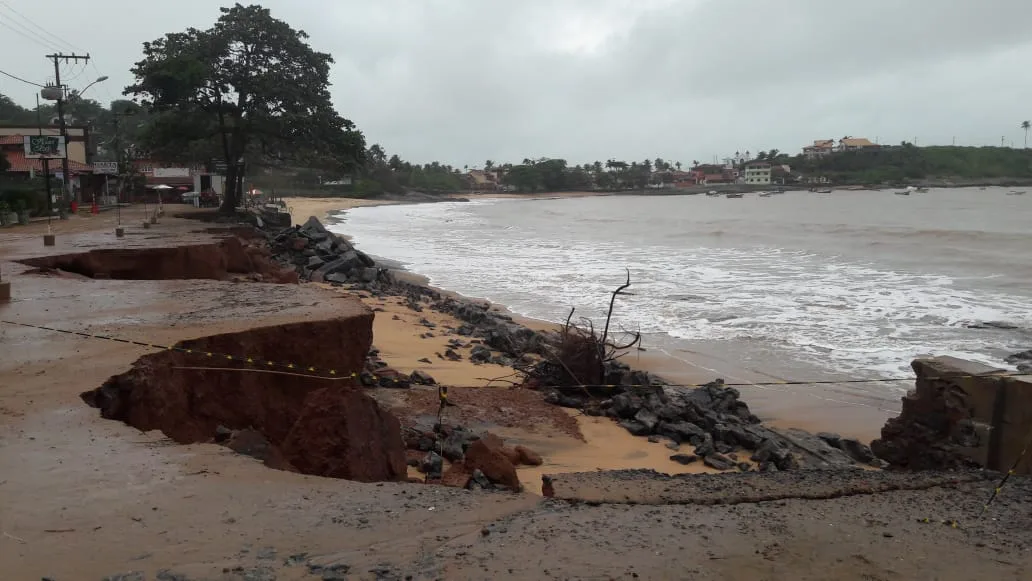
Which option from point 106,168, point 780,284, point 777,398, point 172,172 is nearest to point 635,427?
point 777,398

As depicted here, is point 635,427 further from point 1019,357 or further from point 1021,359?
point 1019,357

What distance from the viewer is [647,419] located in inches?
357

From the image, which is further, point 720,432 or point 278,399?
point 720,432

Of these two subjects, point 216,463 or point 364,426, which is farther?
point 364,426

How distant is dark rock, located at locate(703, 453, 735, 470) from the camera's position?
7.79m

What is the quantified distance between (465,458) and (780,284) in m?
19.4

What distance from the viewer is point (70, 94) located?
42750mm

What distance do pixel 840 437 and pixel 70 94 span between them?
4630 cm

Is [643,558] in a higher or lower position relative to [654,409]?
higher

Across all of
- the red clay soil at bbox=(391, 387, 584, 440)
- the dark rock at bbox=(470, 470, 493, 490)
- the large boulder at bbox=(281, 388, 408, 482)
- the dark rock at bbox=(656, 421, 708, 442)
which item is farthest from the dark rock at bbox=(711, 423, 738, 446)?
the large boulder at bbox=(281, 388, 408, 482)

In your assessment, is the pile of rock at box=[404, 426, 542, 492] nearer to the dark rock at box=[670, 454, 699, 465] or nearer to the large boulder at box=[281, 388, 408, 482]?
the large boulder at box=[281, 388, 408, 482]

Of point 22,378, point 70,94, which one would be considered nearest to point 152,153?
point 70,94

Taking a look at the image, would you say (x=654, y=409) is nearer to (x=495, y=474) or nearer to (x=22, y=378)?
(x=495, y=474)

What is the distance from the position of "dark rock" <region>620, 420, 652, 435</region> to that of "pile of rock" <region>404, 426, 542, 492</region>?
1.79 m
